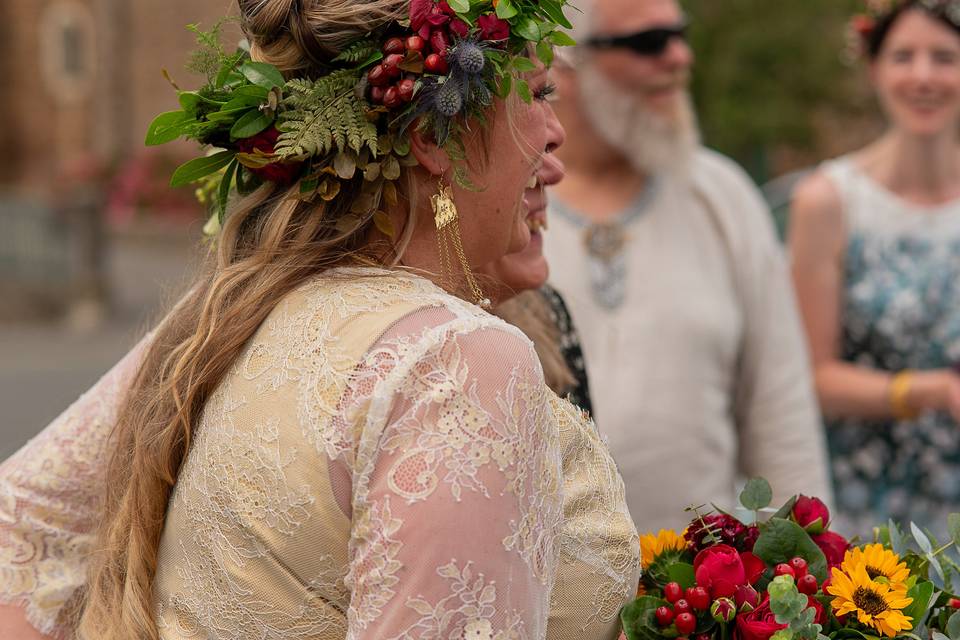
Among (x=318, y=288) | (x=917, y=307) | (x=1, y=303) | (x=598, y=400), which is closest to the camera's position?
(x=318, y=288)

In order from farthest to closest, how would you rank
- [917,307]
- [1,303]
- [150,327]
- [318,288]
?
[1,303], [917,307], [150,327], [318,288]

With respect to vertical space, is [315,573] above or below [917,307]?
above

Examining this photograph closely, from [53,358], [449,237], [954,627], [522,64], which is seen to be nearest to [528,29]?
[522,64]

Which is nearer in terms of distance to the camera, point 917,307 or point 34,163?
point 917,307

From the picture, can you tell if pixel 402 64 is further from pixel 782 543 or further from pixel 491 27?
pixel 782 543

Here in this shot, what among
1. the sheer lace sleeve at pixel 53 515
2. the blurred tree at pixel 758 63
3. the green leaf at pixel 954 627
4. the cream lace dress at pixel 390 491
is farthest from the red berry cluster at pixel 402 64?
the blurred tree at pixel 758 63

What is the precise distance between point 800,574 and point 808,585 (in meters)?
0.03

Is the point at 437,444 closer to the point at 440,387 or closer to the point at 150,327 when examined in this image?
the point at 440,387

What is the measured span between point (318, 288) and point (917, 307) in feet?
8.92

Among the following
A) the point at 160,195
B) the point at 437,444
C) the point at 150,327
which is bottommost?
the point at 160,195

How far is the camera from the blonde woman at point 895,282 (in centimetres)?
397

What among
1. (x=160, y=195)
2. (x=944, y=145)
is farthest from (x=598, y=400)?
(x=160, y=195)

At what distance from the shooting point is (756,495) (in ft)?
6.37

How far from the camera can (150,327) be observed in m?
2.19
